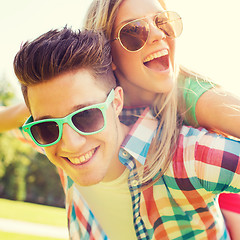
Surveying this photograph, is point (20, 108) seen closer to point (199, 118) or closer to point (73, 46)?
point (73, 46)

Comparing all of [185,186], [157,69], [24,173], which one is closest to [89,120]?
[185,186]

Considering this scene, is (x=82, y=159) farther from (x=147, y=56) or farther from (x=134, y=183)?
(x=147, y=56)

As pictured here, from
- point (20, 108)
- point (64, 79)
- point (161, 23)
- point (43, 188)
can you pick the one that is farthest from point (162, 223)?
point (43, 188)

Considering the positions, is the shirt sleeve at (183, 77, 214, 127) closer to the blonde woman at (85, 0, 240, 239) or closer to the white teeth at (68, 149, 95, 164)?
the blonde woman at (85, 0, 240, 239)

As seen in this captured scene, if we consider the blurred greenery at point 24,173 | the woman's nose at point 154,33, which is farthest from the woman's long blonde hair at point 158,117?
the blurred greenery at point 24,173

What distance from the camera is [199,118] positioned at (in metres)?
2.56

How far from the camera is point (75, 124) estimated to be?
1.91 m

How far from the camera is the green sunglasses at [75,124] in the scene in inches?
74.8

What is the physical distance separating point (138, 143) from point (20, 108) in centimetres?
149

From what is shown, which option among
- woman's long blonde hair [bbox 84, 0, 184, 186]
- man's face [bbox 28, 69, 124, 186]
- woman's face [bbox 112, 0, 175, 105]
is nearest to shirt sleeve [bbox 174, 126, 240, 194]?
woman's long blonde hair [bbox 84, 0, 184, 186]

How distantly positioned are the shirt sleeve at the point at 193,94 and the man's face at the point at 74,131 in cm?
74

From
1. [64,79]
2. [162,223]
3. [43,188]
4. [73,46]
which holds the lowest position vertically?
[43,188]

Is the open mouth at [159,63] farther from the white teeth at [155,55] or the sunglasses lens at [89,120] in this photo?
the sunglasses lens at [89,120]

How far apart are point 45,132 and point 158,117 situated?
1.03 meters
